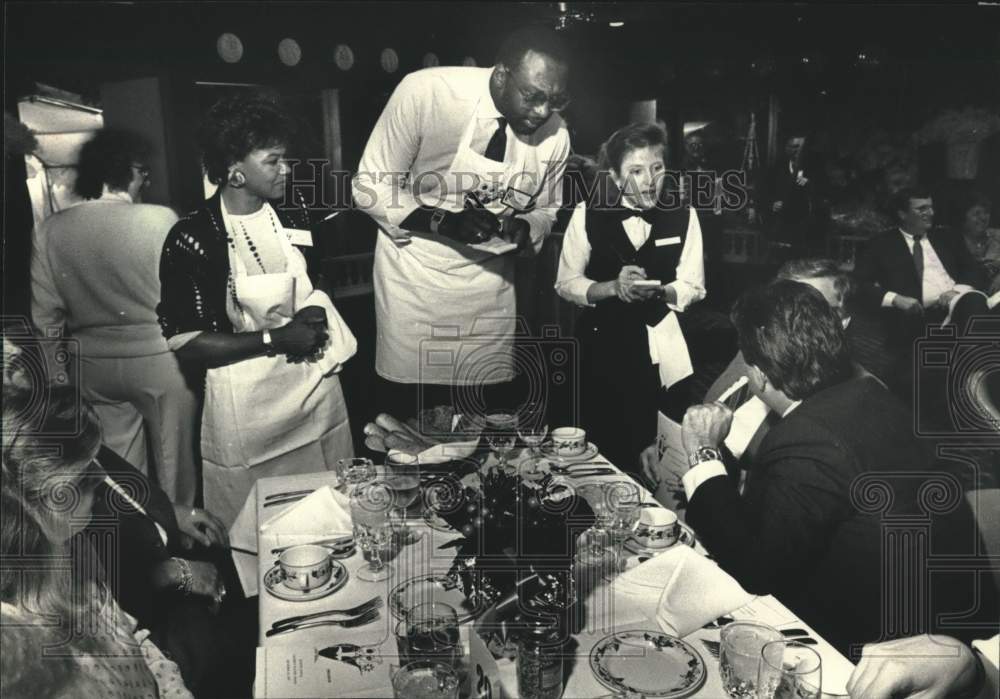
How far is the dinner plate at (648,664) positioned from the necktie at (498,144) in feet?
4.01

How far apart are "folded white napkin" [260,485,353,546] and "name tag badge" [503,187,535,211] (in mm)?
900

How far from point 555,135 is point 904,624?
5.07 ft

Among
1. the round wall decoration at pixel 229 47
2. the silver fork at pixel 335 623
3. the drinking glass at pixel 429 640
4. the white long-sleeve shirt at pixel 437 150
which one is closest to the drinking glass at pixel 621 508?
the drinking glass at pixel 429 640

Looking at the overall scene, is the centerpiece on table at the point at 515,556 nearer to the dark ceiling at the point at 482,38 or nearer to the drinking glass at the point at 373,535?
the drinking glass at the point at 373,535

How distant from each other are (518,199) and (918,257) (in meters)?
1.02

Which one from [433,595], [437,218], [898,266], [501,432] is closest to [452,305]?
[437,218]

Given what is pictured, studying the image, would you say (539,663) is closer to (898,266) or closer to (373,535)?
(373,535)

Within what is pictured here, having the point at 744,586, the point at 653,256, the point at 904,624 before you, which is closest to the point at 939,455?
the point at 904,624

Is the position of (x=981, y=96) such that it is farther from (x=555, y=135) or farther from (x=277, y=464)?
(x=277, y=464)

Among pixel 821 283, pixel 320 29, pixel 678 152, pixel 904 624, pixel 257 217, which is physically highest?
pixel 320 29

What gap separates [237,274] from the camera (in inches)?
84.4

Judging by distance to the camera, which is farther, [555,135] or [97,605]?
[555,135]

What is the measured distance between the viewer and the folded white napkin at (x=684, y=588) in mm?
1668

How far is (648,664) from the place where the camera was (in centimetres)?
158
